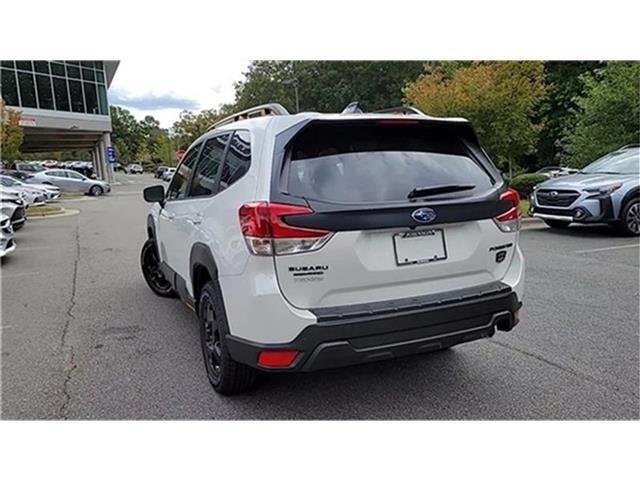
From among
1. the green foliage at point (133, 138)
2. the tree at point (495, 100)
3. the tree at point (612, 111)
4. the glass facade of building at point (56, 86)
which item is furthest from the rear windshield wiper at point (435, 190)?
the green foliage at point (133, 138)

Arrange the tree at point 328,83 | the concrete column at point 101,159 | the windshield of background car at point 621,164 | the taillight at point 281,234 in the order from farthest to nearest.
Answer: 1. the tree at point 328,83
2. the concrete column at point 101,159
3. the windshield of background car at point 621,164
4. the taillight at point 281,234

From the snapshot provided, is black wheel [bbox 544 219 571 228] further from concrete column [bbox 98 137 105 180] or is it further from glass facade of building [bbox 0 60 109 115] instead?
concrete column [bbox 98 137 105 180]

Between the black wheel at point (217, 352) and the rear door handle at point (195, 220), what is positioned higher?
the rear door handle at point (195, 220)

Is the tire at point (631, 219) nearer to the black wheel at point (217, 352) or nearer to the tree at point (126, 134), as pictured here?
the black wheel at point (217, 352)

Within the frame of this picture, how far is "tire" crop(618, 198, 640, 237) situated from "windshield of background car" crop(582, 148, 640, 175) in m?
0.74

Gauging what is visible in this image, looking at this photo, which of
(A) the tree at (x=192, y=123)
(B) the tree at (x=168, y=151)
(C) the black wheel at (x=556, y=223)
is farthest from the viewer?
(B) the tree at (x=168, y=151)

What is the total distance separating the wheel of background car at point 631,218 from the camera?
8.80m

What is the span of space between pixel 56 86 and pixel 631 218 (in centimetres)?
3449

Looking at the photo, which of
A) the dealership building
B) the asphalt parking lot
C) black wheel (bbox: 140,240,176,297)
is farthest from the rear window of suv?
the dealership building

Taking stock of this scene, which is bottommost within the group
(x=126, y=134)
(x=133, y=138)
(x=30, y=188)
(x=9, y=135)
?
(x=133, y=138)

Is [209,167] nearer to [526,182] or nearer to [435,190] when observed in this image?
[435,190]

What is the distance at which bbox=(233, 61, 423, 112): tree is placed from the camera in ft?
126

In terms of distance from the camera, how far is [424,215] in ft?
8.66

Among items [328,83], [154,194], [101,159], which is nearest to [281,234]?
[154,194]
